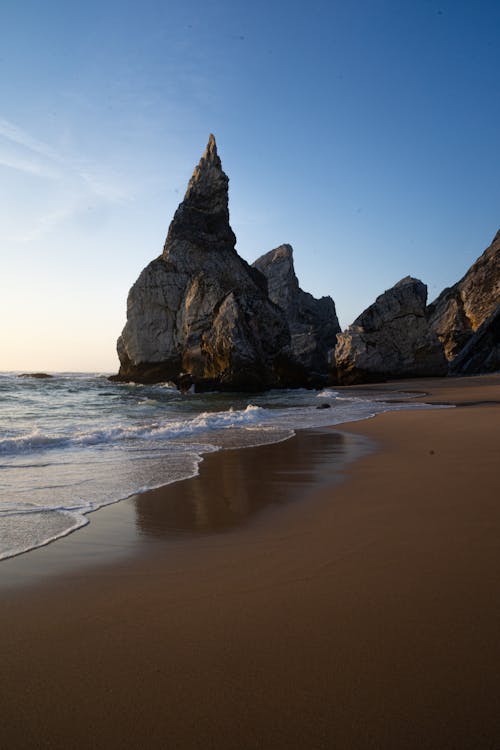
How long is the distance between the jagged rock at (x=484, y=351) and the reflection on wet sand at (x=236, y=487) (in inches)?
1385

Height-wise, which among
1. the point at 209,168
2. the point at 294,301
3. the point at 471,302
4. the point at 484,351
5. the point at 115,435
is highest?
the point at 209,168

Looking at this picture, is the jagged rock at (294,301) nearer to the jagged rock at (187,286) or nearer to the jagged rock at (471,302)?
the jagged rock at (187,286)

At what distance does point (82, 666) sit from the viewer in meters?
1.81

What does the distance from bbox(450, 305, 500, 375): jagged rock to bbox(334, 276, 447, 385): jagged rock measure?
10.0 feet

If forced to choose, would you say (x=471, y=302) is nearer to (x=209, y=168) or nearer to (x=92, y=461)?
(x=209, y=168)

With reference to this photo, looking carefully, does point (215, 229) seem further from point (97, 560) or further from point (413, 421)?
point (97, 560)

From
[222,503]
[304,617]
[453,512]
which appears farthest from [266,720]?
[222,503]

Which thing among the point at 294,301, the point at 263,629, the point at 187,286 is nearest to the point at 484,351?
the point at 187,286

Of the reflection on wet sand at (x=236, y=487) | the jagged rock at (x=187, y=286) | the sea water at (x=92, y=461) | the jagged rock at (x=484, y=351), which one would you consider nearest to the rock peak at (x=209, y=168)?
the jagged rock at (x=187, y=286)

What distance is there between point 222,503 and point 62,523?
1534mm

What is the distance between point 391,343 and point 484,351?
8.66m

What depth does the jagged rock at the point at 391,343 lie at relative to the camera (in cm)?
3638

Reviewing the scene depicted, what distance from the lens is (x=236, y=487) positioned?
17.4 ft

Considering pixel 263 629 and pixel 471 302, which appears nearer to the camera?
pixel 263 629
